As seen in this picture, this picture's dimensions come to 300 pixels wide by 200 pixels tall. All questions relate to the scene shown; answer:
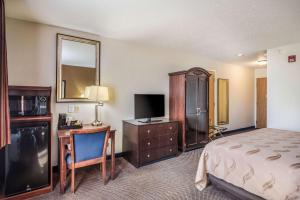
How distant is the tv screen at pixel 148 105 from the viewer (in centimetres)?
355

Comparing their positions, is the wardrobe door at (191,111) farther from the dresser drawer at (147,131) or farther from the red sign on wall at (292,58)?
the red sign on wall at (292,58)

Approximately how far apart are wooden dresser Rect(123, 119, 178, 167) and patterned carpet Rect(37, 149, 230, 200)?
182 mm

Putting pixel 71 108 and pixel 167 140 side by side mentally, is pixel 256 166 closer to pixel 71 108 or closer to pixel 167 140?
pixel 167 140

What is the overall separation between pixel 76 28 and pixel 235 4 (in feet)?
8.56

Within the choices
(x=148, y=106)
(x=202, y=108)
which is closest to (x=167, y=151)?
(x=148, y=106)

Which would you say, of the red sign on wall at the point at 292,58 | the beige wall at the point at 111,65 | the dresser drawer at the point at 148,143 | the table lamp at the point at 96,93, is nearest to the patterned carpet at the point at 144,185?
the dresser drawer at the point at 148,143

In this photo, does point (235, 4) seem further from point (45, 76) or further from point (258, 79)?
point (258, 79)

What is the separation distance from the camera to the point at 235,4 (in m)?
2.22

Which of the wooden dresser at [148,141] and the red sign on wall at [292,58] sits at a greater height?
the red sign on wall at [292,58]

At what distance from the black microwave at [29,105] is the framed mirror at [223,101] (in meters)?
5.02

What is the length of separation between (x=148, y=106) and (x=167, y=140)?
827 mm

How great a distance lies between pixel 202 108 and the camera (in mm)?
4352

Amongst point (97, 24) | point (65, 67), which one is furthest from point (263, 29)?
point (65, 67)

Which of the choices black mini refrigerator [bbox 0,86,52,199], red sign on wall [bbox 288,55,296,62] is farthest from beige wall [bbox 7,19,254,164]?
red sign on wall [bbox 288,55,296,62]
